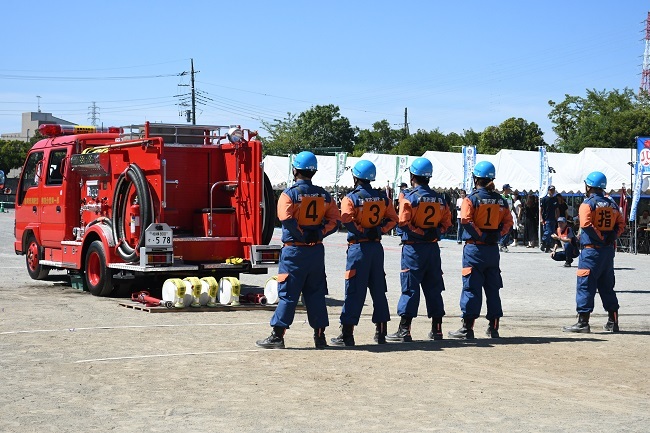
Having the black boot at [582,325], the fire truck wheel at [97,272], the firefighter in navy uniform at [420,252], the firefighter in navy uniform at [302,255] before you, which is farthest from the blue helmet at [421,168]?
the fire truck wheel at [97,272]

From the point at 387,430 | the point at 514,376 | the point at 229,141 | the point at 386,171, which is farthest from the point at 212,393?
the point at 386,171

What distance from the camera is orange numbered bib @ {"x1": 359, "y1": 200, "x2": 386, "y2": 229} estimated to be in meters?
11.3

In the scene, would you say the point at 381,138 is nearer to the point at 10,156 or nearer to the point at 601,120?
the point at 601,120

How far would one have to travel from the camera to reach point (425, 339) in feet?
39.2

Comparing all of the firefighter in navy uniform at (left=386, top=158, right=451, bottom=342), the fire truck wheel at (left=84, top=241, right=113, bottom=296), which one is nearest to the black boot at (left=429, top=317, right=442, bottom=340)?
the firefighter in navy uniform at (left=386, top=158, right=451, bottom=342)

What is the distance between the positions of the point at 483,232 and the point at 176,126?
245 inches

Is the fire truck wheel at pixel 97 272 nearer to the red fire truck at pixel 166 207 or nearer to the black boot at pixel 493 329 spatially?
the red fire truck at pixel 166 207

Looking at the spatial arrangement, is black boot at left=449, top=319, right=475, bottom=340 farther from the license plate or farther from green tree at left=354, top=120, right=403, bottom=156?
green tree at left=354, top=120, right=403, bottom=156

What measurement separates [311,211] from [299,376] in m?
2.43

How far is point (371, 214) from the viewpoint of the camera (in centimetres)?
1133

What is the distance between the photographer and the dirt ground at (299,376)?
7277 mm

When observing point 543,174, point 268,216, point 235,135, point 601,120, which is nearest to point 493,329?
point 268,216

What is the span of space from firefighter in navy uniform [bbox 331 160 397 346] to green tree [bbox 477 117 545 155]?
68.7 metres

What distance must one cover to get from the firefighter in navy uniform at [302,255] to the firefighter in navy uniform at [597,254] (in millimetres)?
3584
